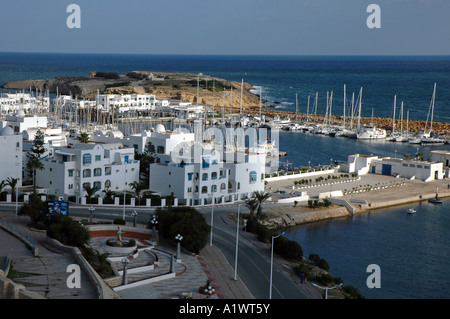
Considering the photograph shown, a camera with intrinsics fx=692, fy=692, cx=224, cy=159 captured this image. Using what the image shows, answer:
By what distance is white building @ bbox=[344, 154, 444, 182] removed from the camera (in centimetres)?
6662

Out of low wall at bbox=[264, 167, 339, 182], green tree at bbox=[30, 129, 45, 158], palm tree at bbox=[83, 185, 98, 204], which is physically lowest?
low wall at bbox=[264, 167, 339, 182]

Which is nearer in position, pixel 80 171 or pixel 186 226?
pixel 186 226

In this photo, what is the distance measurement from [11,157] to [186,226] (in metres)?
18.0

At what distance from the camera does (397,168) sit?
67.2 metres

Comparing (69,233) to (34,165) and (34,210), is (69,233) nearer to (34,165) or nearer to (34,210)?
(34,210)

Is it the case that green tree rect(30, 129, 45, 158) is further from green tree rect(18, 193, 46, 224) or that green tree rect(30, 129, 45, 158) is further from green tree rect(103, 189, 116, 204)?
green tree rect(18, 193, 46, 224)

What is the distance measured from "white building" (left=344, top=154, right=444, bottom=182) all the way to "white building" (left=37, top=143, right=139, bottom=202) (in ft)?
83.5

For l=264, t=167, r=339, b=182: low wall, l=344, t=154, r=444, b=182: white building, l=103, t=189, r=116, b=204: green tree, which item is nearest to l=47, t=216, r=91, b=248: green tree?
l=103, t=189, r=116, b=204: green tree

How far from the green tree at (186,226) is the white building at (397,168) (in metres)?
30.5

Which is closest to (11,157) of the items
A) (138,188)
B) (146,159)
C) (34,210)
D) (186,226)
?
(138,188)

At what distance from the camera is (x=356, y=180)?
2489 inches

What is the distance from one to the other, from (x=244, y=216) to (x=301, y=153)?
36890 mm
